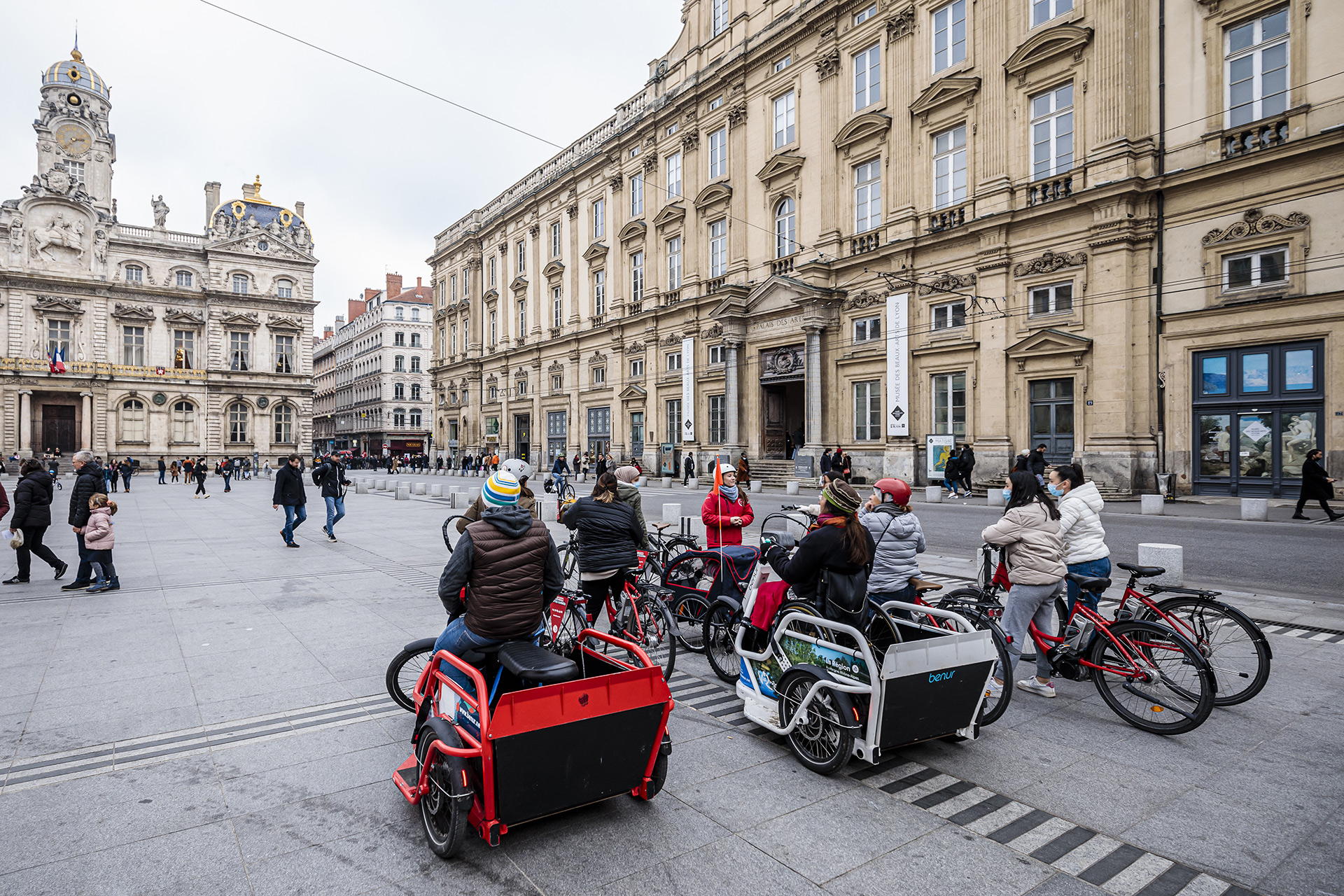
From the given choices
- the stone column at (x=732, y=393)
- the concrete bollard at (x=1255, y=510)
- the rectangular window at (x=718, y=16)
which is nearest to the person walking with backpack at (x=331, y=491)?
the concrete bollard at (x=1255, y=510)

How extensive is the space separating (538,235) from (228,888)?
52325mm

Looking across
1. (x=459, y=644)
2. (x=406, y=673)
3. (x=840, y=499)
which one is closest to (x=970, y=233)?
(x=840, y=499)

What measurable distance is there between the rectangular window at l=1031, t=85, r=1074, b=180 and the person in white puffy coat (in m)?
21.4

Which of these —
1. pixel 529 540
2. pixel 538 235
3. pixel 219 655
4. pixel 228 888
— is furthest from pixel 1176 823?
pixel 538 235

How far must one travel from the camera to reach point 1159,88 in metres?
21.4

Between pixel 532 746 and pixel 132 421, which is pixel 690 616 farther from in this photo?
pixel 132 421

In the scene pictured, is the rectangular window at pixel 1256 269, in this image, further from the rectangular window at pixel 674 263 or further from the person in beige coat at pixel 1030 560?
the rectangular window at pixel 674 263

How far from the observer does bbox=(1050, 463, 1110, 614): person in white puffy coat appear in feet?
20.0

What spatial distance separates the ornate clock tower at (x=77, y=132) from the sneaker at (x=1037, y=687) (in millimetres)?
72385

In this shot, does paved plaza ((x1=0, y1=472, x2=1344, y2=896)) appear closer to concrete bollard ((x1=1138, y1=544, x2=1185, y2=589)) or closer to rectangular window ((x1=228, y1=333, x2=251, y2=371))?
concrete bollard ((x1=1138, y1=544, x2=1185, y2=589))

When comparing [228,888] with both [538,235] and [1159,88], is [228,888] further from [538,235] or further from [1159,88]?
[538,235]

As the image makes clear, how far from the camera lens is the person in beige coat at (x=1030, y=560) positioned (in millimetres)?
5730

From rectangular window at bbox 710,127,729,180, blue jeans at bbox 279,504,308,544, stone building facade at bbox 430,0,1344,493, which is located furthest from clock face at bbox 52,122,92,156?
blue jeans at bbox 279,504,308,544

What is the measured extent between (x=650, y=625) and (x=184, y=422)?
212 ft
